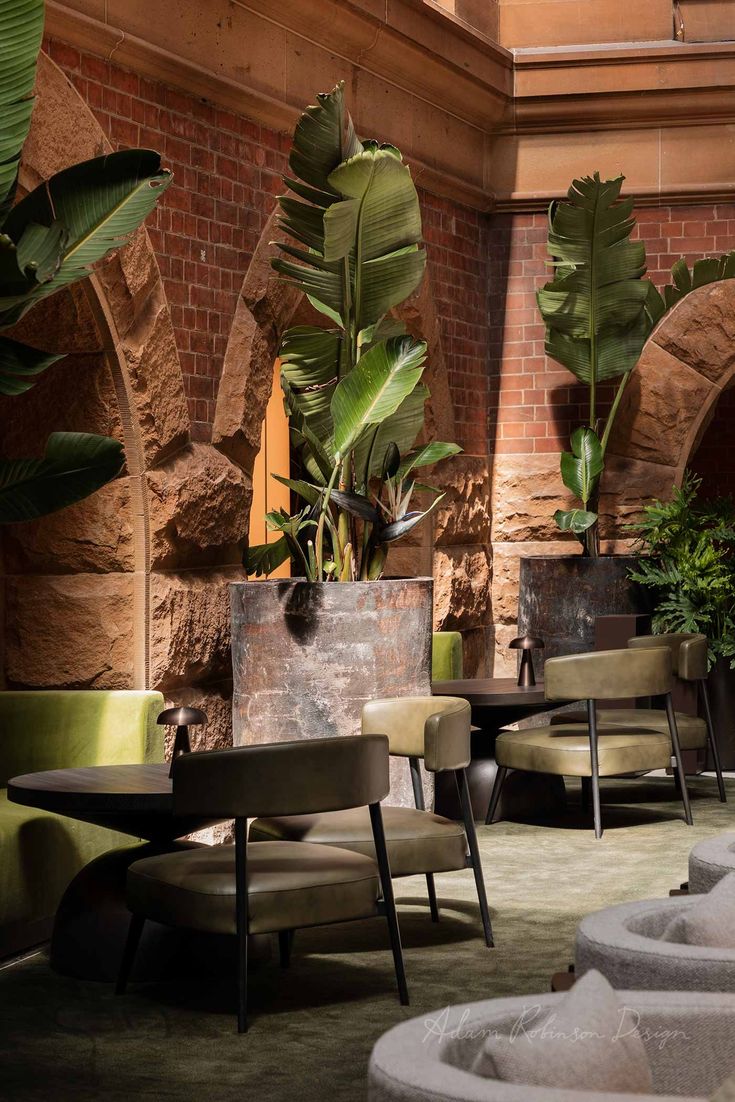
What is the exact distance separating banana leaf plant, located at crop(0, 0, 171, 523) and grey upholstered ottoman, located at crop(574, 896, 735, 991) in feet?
7.67

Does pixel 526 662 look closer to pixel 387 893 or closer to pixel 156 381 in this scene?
pixel 156 381

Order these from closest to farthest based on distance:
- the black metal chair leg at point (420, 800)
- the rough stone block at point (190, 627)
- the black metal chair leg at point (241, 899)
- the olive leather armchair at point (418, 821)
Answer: the black metal chair leg at point (241, 899) → the olive leather armchair at point (418, 821) → the black metal chair leg at point (420, 800) → the rough stone block at point (190, 627)

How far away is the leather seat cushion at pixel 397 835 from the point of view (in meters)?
4.63

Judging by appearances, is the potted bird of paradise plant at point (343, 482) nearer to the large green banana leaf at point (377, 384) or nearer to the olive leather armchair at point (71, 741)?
the large green banana leaf at point (377, 384)

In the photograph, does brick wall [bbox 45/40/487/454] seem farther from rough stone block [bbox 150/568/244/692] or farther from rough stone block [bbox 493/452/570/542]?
rough stone block [bbox 493/452/570/542]

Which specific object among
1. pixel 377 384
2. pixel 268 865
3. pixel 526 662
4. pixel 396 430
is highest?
pixel 377 384

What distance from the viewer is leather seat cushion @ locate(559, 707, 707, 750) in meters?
7.22

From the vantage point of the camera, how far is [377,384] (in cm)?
616

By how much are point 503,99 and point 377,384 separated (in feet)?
12.4

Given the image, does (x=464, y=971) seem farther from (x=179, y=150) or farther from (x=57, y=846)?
(x=179, y=150)

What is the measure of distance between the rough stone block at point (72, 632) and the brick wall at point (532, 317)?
159 inches

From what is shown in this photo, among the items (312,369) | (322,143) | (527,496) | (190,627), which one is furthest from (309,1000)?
(527,496)

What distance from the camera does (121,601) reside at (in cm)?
616

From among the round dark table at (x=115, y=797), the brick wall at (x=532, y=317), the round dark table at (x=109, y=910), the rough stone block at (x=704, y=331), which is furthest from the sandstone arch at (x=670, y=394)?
the round dark table at (x=109, y=910)
